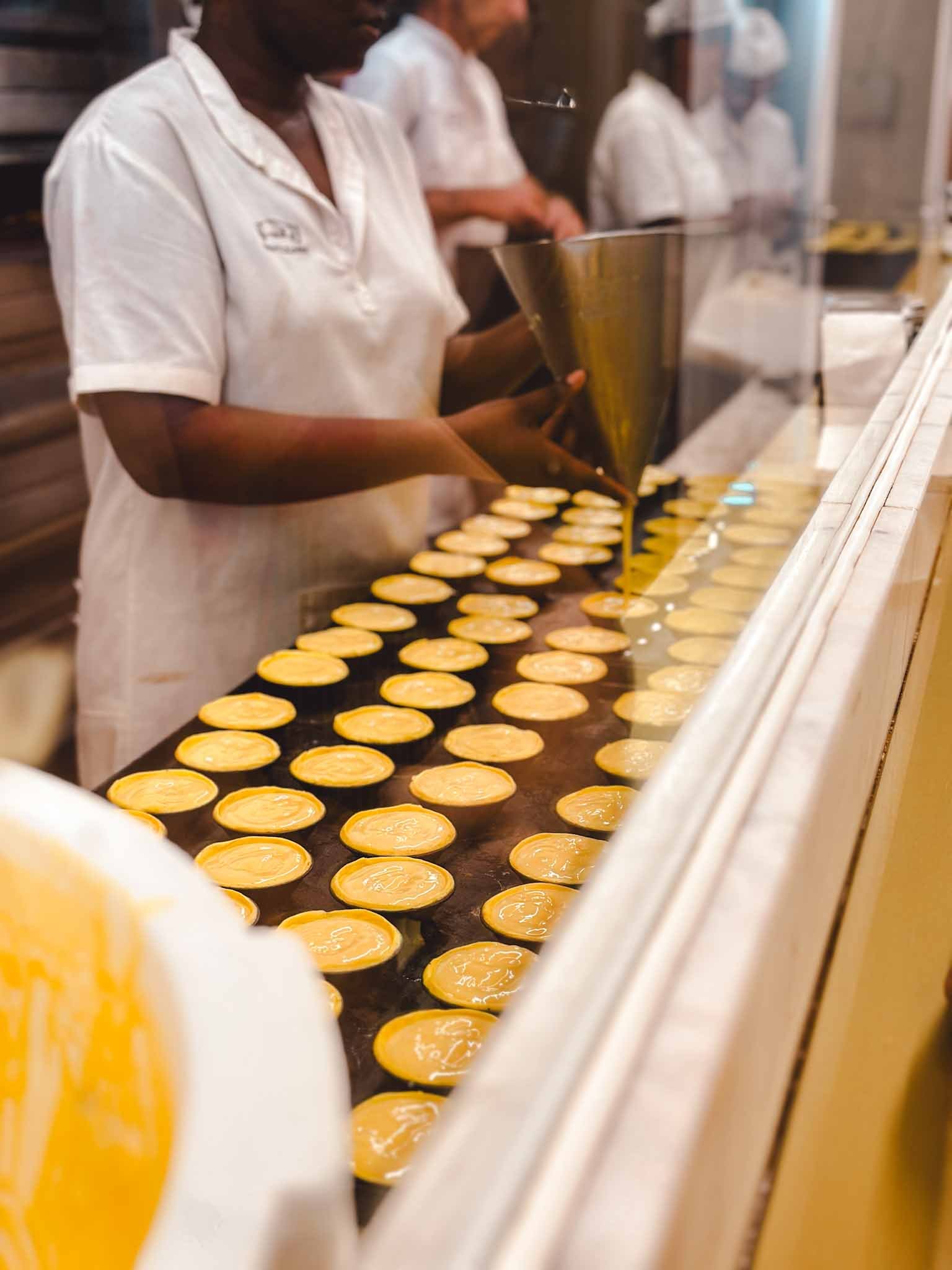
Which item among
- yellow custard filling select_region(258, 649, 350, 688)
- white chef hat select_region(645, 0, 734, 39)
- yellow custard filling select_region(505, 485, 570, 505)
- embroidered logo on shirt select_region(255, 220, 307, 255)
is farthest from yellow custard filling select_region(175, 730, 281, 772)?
white chef hat select_region(645, 0, 734, 39)

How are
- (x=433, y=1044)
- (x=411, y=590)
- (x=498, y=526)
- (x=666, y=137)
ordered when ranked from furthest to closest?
(x=666, y=137)
(x=498, y=526)
(x=411, y=590)
(x=433, y=1044)

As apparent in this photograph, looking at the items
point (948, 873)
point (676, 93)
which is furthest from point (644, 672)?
point (676, 93)

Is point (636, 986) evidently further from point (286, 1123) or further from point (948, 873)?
point (948, 873)

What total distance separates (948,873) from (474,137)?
1.44m

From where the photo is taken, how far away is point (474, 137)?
2.01 meters

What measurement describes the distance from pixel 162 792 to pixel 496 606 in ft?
2.51

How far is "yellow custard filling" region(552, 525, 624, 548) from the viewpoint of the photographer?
7.13 feet

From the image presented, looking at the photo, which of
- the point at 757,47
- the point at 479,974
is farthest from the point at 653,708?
the point at 757,47

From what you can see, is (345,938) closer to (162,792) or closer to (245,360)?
(162,792)

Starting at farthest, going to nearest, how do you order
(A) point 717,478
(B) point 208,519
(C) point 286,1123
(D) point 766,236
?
(D) point 766,236, (A) point 717,478, (B) point 208,519, (C) point 286,1123

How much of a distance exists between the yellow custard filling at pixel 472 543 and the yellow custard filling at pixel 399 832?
964 mm

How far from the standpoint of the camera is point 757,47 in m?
4.94

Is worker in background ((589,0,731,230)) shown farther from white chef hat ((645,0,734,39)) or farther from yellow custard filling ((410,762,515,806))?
yellow custard filling ((410,762,515,806))

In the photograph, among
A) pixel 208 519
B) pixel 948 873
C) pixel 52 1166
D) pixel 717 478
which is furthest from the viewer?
pixel 717 478
